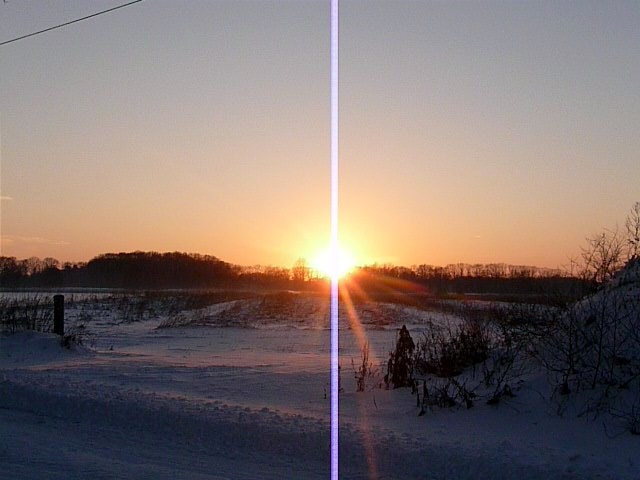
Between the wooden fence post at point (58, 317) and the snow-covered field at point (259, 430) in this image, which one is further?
the wooden fence post at point (58, 317)

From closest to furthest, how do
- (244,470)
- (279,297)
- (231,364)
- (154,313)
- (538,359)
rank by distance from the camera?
1. (244,470)
2. (538,359)
3. (231,364)
4. (154,313)
5. (279,297)

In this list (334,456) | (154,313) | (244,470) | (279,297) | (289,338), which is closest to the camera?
(244,470)

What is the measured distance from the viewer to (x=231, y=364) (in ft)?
55.8

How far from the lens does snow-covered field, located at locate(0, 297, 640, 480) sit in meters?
8.12

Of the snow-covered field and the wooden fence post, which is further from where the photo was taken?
the wooden fence post

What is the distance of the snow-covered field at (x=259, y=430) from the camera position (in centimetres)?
812

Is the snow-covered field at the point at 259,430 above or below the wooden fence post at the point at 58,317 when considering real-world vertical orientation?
below

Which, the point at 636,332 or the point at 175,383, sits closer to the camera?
the point at 636,332

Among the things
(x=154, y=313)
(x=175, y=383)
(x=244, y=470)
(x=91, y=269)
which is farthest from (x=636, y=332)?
(x=91, y=269)

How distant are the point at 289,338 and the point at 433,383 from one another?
14.5 m

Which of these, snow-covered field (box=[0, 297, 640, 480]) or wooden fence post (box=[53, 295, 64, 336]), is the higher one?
wooden fence post (box=[53, 295, 64, 336])

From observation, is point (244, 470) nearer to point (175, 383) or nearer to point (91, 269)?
point (175, 383)

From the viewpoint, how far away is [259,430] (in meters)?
9.75

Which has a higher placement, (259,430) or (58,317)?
(58,317)
